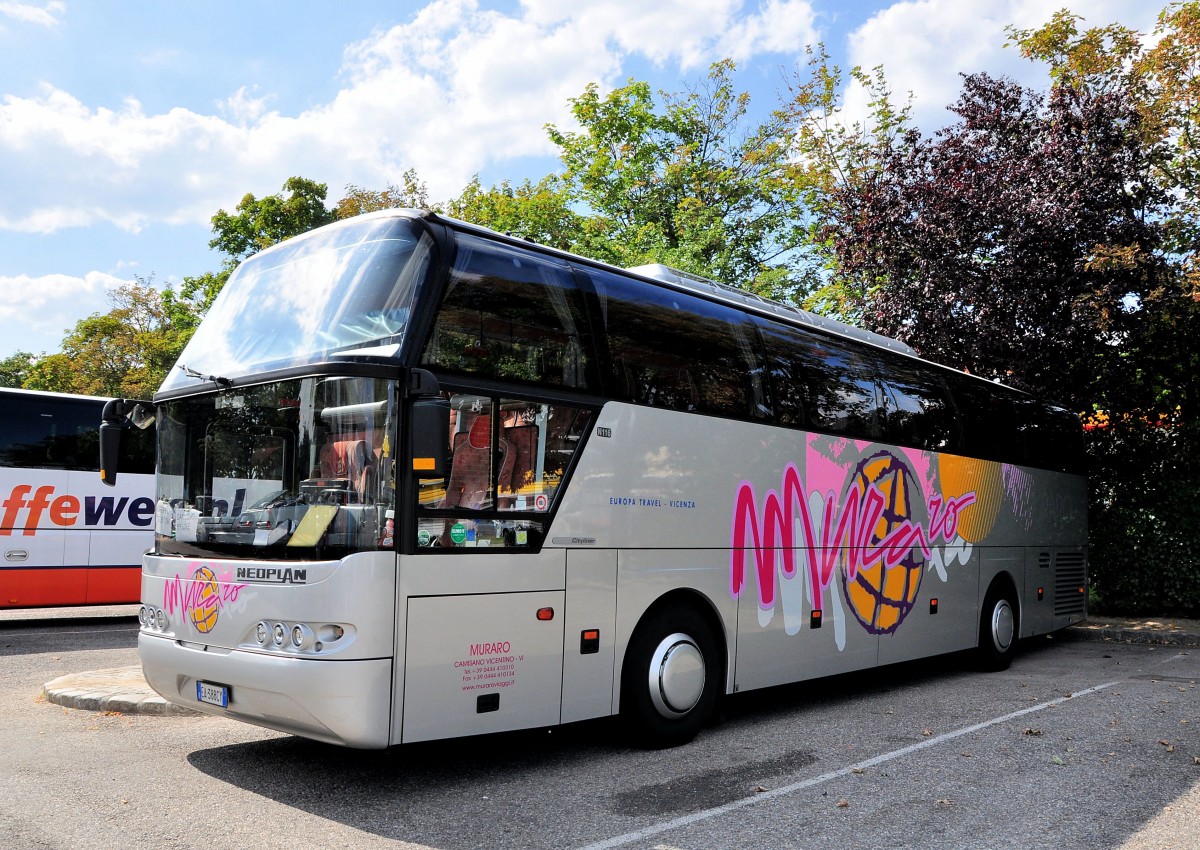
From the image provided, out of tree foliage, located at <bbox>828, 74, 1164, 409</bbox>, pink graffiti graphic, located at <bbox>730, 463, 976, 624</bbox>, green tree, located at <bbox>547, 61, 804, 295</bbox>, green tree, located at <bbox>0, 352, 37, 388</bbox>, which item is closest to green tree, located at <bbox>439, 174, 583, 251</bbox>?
green tree, located at <bbox>547, 61, 804, 295</bbox>

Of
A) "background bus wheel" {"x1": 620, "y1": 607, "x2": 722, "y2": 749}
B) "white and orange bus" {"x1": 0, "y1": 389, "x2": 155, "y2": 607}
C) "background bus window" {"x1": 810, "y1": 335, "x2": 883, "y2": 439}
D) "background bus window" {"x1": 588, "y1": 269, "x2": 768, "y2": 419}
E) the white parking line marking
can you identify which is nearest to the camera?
the white parking line marking

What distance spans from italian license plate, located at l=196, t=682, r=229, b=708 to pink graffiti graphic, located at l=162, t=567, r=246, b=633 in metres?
0.34

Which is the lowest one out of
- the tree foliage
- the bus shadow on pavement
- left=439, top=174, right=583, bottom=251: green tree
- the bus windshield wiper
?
the bus shadow on pavement

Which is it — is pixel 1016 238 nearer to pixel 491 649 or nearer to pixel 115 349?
pixel 491 649

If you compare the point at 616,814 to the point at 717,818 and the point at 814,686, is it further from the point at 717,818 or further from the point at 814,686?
the point at 814,686

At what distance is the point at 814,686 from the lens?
10.4 metres

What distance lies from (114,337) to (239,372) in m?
43.8

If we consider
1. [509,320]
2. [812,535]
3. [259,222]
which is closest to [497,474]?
[509,320]

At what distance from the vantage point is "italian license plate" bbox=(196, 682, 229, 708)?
5.91 m

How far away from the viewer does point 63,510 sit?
1365 centimetres

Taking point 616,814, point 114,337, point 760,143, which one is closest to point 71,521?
point 616,814

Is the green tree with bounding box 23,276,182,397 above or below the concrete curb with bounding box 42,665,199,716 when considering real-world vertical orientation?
above

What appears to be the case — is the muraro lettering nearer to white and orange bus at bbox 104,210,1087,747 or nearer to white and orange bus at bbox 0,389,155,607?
white and orange bus at bbox 104,210,1087,747

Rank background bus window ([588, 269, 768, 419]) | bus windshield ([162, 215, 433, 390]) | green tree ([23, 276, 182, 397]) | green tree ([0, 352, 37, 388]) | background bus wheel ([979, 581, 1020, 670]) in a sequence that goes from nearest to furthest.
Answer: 1. bus windshield ([162, 215, 433, 390])
2. background bus window ([588, 269, 768, 419])
3. background bus wheel ([979, 581, 1020, 670])
4. green tree ([23, 276, 182, 397])
5. green tree ([0, 352, 37, 388])
